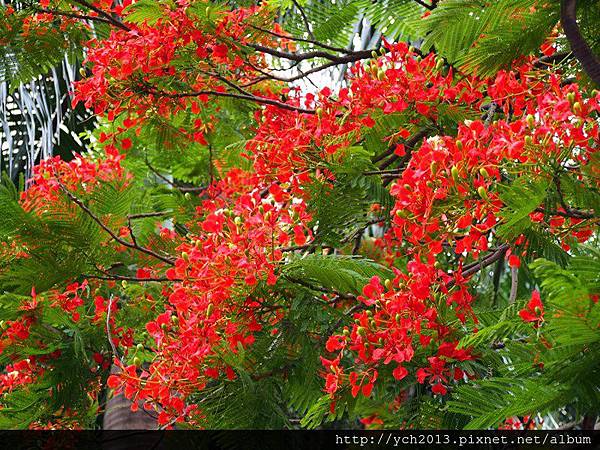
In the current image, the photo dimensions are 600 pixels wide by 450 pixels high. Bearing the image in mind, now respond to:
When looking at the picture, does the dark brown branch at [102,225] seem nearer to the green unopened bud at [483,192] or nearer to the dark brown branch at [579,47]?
the green unopened bud at [483,192]

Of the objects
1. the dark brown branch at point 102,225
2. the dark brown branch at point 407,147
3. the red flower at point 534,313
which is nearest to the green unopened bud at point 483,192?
the red flower at point 534,313

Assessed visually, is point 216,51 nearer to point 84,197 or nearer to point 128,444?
point 84,197

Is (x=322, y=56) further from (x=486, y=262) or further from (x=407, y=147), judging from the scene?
(x=486, y=262)

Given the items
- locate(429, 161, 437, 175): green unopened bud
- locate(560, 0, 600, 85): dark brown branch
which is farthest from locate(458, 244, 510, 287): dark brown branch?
locate(560, 0, 600, 85): dark brown branch

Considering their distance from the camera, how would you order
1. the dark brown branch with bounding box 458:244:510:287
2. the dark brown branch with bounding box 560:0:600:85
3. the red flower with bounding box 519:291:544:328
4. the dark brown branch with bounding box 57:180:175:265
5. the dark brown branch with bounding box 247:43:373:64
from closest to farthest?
the dark brown branch with bounding box 560:0:600:85 < the red flower with bounding box 519:291:544:328 < the dark brown branch with bounding box 458:244:510:287 < the dark brown branch with bounding box 57:180:175:265 < the dark brown branch with bounding box 247:43:373:64

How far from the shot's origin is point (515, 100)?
114 inches

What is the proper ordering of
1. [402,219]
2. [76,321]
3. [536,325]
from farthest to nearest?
[76,321]
[402,219]
[536,325]

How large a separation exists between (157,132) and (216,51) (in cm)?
85

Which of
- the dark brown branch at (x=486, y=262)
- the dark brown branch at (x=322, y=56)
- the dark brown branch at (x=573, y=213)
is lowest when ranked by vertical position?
the dark brown branch at (x=486, y=262)

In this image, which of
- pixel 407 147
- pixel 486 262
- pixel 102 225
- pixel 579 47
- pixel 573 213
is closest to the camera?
pixel 579 47

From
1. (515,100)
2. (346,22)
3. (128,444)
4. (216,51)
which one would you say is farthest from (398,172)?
(128,444)

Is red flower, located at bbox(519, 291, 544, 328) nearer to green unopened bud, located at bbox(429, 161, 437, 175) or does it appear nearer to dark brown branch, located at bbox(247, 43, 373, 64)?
green unopened bud, located at bbox(429, 161, 437, 175)

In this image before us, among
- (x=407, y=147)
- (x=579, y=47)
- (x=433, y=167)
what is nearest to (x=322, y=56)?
(x=407, y=147)

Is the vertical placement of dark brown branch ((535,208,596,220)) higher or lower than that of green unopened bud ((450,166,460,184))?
lower
